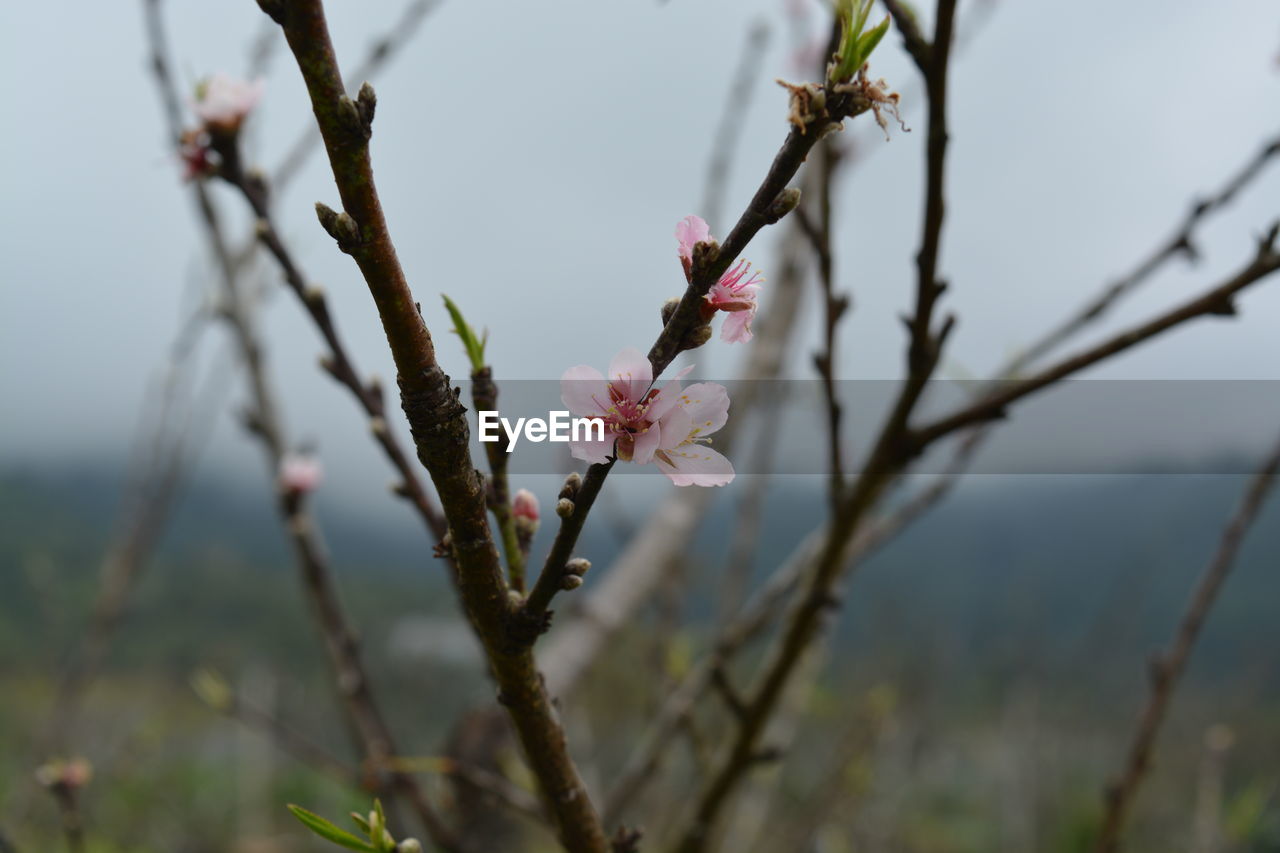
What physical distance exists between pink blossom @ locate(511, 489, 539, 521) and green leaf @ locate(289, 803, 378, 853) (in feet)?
0.69

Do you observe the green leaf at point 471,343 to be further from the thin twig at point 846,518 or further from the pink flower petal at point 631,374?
the thin twig at point 846,518

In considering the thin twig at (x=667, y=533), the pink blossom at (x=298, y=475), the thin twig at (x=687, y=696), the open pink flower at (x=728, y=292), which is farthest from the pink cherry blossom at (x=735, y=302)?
the thin twig at (x=667, y=533)

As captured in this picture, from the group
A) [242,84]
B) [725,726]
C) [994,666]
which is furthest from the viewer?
[994,666]

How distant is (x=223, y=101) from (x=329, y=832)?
79 centimetres

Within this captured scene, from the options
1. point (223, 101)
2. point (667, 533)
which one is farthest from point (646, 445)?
point (667, 533)

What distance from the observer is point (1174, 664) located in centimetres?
108

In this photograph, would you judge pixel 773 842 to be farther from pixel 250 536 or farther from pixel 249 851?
pixel 250 536

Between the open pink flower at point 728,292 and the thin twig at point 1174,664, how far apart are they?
3.14 ft

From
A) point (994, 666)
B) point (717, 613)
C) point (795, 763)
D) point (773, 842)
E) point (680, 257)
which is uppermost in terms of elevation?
point (680, 257)

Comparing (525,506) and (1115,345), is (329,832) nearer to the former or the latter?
(525,506)

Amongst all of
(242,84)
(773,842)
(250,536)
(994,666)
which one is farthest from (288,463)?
(250,536)

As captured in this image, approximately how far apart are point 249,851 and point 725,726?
6.47 m

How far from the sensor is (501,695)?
48 cm

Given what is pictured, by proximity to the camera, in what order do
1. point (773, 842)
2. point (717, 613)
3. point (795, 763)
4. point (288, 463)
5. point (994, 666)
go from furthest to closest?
point (994, 666), point (795, 763), point (773, 842), point (717, 613), point (288, 463)
